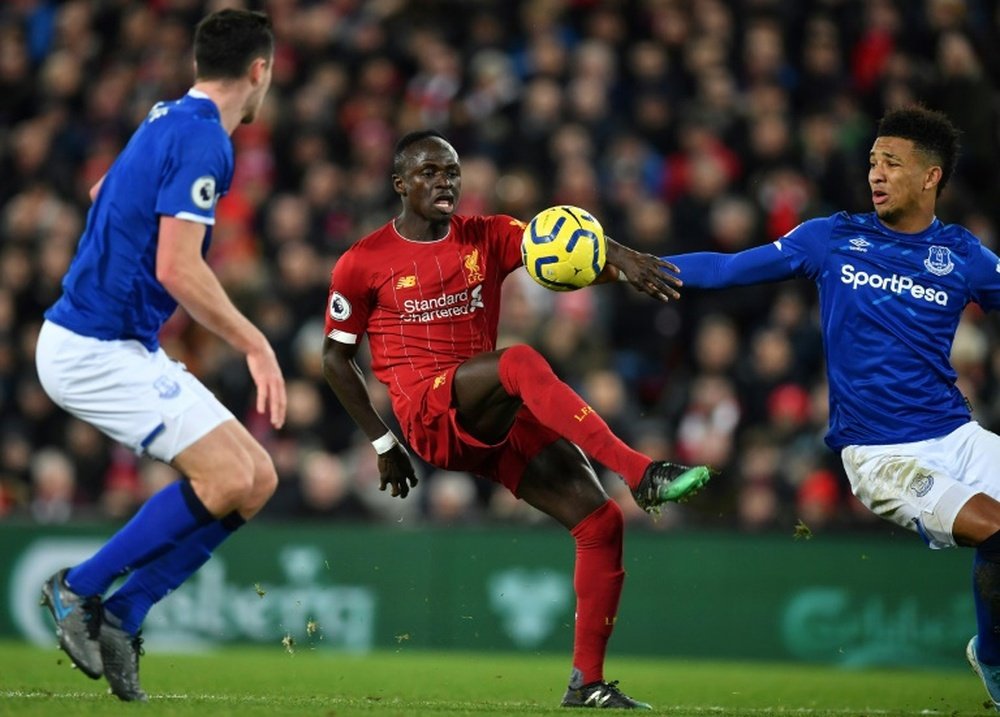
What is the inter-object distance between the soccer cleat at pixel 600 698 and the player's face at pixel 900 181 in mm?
2417

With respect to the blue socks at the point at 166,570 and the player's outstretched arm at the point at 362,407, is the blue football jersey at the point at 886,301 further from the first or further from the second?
the blue socks at the point at 166,570

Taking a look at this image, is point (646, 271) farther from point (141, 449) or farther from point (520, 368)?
point (141, 449)

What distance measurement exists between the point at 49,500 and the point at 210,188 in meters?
7.13

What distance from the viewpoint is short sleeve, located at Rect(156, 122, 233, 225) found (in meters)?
6.05

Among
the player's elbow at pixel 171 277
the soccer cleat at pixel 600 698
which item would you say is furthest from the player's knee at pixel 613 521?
the player's elbow at pixel 171 277

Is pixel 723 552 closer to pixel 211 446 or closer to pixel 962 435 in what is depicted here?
pixel 962 435

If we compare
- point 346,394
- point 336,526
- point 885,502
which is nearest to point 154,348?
point 346,394

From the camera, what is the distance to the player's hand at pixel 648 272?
6.77 meters

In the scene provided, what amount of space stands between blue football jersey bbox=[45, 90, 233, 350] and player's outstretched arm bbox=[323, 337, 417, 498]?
1.27 m

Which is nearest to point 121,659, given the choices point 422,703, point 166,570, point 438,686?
point 166,570

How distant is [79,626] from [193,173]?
182 centimetres

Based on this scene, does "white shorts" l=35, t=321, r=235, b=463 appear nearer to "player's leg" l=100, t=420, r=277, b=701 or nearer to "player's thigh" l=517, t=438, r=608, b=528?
"player's leg" l=100, t=420, r=277, b=701

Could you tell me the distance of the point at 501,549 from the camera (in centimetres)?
1159

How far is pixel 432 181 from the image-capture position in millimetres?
7434
